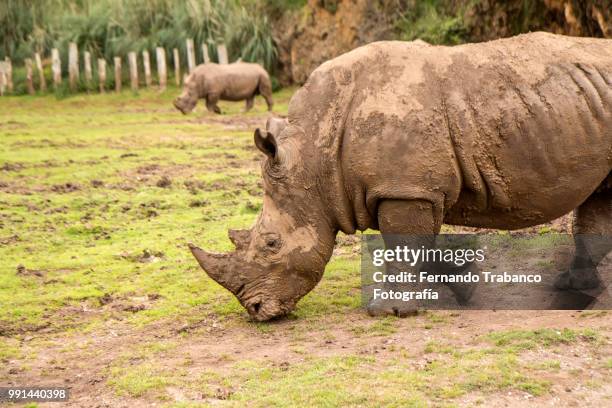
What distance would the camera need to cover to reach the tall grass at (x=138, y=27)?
1069 inches

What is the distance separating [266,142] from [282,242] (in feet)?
2.27

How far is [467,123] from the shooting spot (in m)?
5.94

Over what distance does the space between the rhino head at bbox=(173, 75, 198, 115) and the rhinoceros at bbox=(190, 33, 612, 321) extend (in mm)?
16266

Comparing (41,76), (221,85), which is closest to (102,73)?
(41,76)

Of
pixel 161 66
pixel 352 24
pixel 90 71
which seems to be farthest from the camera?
pixel 90 71

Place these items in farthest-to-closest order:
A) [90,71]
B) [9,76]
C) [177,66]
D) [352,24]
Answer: [90,71], [177,66], [9,76], [352,24]

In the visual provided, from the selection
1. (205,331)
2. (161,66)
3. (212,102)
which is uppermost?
(205,331)

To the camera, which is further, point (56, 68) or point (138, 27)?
point (138, 27)

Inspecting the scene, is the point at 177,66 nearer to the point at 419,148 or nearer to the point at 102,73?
the point at 102,73

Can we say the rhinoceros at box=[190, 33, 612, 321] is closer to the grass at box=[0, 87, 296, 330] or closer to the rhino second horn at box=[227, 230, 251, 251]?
the rhino second horn at box=[227, 230, 251, 251]

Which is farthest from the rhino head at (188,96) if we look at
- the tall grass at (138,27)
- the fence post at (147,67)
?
the tall grass at (138,27)

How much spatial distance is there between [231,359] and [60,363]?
116 centimetres

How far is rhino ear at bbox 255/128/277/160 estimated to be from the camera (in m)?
5.89

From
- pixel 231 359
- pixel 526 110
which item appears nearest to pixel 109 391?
pixel 231 359
